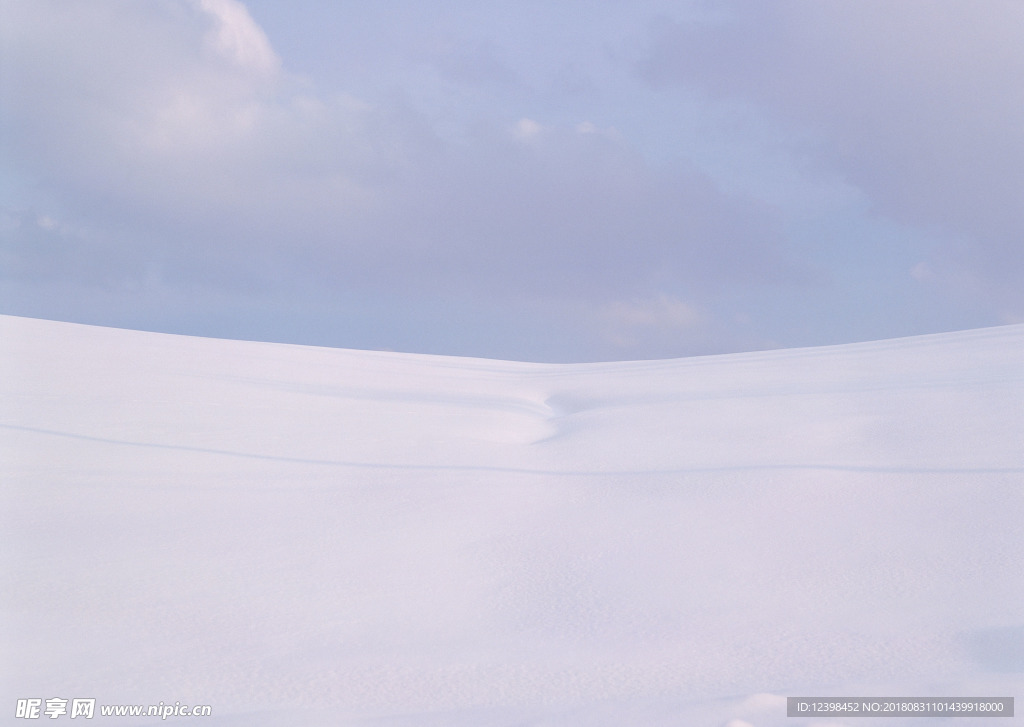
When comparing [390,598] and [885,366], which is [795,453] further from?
[885,366]

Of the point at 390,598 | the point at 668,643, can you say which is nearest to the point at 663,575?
the point at 668,643

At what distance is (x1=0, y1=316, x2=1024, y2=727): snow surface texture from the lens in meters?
1.71

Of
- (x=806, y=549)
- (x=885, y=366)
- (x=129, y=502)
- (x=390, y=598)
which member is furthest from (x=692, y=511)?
(x=885, y=366)

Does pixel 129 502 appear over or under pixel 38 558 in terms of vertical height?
over

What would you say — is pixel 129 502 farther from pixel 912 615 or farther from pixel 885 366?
pixel 885 366

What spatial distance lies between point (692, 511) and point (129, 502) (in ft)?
6.99

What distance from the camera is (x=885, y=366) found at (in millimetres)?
6457

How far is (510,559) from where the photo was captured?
7.98 ft

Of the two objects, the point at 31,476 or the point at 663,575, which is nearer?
the point at 663,575

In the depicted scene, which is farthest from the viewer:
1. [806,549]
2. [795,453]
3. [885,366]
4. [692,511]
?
[885,366]

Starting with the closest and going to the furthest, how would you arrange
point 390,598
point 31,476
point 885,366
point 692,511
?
point 390,598
point 692,511
point 31,476
point 885,366

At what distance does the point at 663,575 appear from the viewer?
229 centimetres

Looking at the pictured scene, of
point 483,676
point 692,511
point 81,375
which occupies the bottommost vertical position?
point 483,676

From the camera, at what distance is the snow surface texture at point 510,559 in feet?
5.63
